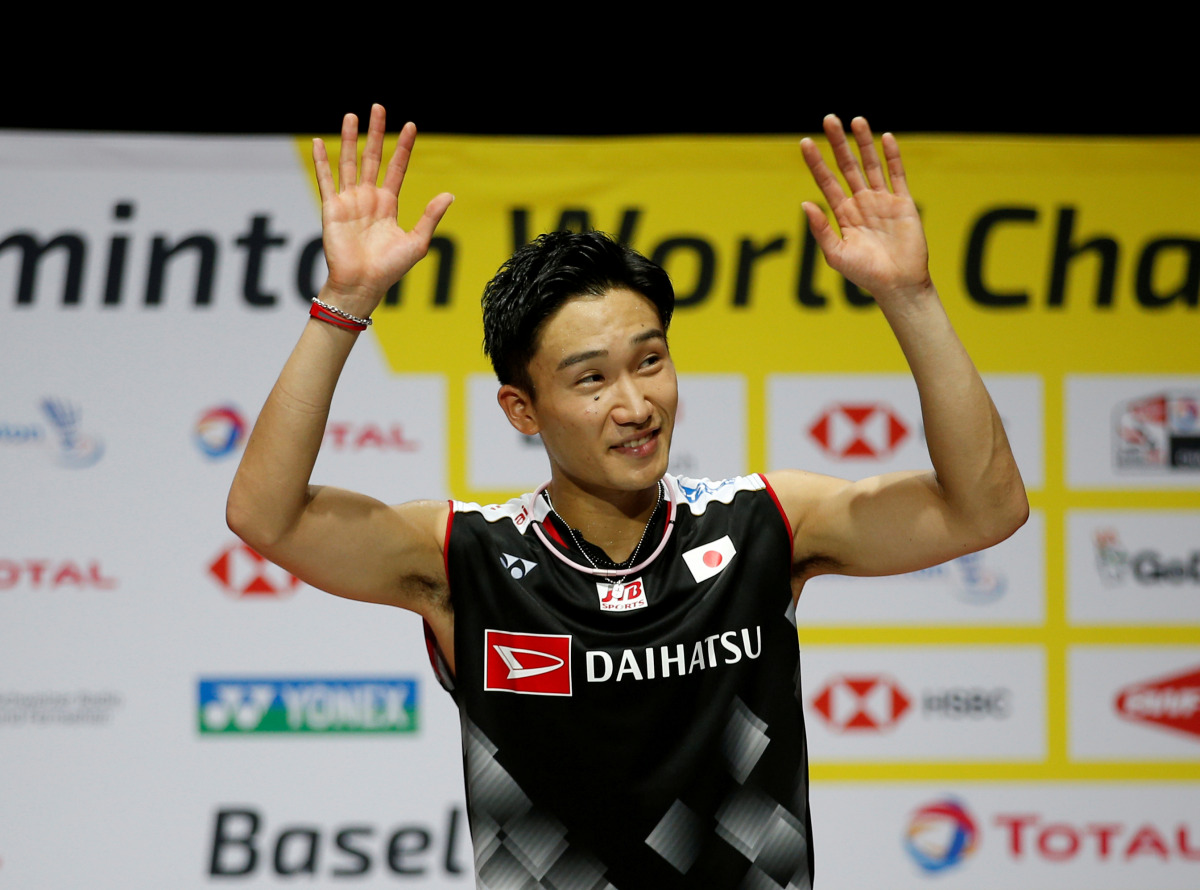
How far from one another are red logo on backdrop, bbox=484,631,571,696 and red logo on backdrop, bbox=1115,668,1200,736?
7.55ft

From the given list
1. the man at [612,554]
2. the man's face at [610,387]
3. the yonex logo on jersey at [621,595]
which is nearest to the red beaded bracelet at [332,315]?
the man at [612,554]

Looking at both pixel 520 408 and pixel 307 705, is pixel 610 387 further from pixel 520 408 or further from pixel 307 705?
pixel 307 705

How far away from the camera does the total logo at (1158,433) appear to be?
3.30 meters

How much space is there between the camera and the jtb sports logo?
10.5ft

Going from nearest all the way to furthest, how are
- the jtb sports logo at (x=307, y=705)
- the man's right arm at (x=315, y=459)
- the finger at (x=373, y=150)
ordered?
1. the man's right arm at (x=315, y=459)
2. the finger at (x=373, y=150)
3. the jtb sports logo at (x=307, y=705)

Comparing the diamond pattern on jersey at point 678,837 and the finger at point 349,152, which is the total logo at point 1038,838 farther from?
the finger at point 349,152

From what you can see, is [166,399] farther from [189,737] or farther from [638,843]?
[638,843]

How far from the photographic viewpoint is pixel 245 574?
127 inches

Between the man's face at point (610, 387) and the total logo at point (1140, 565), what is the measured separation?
216 cm

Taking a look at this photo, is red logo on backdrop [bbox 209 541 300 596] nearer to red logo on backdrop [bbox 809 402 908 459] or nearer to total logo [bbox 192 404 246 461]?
total logo [bbox 192 404 246 461]

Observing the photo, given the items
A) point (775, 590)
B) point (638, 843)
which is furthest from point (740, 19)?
point (638, 843)

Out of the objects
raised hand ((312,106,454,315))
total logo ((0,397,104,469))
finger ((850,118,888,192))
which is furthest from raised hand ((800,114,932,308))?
total logo ((0,397,104,469))

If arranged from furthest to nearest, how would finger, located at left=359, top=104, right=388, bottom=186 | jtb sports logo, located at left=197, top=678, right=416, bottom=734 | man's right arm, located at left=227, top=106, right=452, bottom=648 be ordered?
jtb sports logo, located at left=197, top=678, right=416, bottom=734
finger, located at left=359, top=104, right=388, bottom=186
man's right arm, located at left=227, top=106, right=452, bottom=648

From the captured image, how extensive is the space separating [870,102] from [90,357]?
2.24 metres
